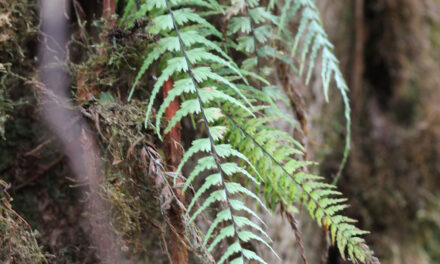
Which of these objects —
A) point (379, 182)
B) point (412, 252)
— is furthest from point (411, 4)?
point (412, 252)

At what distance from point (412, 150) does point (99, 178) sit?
6.91ft

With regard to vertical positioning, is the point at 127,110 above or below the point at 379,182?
above

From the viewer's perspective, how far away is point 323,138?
1.99 meters

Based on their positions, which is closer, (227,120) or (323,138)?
(227,120)

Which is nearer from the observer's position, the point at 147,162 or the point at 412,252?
the point at 147,162

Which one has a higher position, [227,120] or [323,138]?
[227,120]

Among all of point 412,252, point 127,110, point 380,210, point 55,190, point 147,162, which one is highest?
point 127,110

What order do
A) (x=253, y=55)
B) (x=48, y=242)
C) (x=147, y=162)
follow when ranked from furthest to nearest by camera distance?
1. (x=253, y=55)
2. (x=48, y=242)
3. (x=147, y=162)

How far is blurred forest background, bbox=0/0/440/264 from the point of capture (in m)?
0.96

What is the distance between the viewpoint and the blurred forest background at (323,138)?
959 mm

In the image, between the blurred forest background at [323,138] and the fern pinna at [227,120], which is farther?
the blurred forest background at [323,138]

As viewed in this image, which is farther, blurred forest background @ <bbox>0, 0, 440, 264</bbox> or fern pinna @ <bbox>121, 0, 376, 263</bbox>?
blurred forest background @ <bbox>0, 0, 440, 264</bbox>

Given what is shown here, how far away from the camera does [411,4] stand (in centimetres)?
230

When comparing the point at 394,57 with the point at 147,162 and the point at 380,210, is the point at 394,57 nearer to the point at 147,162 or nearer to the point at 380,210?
the point at 380,210
